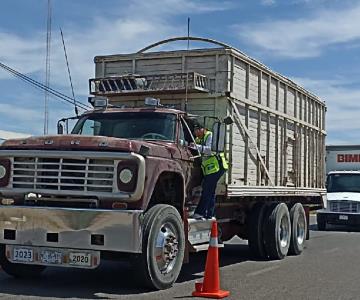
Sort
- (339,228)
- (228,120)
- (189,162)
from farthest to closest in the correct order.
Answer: (339,228), (228,120), (189,162)

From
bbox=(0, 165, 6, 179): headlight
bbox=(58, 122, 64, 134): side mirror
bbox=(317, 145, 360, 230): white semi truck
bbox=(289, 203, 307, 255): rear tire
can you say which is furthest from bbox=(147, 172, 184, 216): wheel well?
bbox=(317, 145, 360, 230): white semi truck

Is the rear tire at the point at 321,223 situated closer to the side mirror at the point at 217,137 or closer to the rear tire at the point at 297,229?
the rear tire at the point at 297,229

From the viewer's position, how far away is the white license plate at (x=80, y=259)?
8.62m

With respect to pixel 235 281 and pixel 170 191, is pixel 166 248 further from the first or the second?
pixel 235 281

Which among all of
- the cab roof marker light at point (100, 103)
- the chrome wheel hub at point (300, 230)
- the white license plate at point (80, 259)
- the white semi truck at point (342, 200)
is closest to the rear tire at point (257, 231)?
the chrome wheel hub at point (300, 230)

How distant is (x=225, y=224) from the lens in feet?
41.3

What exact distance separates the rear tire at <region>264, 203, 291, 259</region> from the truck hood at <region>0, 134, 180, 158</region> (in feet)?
15.0

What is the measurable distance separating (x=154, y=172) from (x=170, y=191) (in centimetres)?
99

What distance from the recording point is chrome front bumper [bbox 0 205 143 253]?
8.50 m

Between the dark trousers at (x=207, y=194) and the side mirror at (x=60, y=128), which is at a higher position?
the side mirror at (x=60, y=128)

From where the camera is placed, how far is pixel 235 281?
10227mm

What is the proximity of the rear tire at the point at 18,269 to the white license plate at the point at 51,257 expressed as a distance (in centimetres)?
96

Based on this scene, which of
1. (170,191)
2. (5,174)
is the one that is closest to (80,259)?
(5,174)

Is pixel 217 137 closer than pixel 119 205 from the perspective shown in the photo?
No
